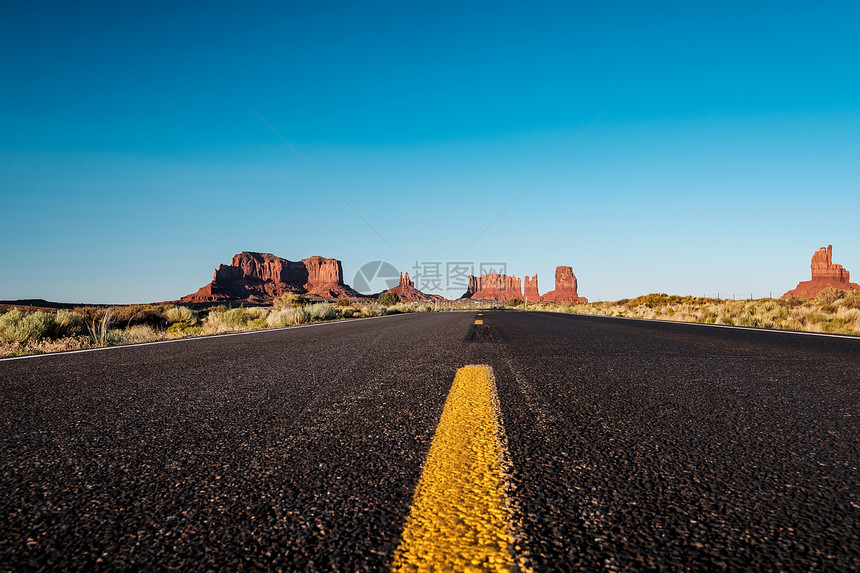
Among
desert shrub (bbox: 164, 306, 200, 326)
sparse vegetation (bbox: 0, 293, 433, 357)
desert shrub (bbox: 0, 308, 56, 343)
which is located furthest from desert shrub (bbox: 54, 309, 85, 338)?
desert shrub (bbox: 164, 306, 200, 326)

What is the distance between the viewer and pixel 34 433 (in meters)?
2.11

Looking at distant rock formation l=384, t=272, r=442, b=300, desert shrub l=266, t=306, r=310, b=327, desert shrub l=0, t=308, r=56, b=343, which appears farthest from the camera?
distant rock formation l=384, t=272, r=442, b=300

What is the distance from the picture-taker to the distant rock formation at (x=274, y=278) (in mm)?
126969

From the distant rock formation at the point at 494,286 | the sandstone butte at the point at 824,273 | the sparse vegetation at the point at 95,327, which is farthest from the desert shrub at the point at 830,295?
the distant rock formation at the point at 494,286

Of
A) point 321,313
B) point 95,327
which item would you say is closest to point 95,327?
point 95,327

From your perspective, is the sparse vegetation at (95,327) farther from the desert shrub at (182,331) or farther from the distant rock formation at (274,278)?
the distant rock formation at (274,278)

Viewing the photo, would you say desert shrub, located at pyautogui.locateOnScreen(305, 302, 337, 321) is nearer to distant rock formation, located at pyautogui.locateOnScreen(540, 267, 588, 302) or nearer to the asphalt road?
the asphalt road

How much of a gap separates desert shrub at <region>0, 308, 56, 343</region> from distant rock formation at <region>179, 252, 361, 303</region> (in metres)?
115

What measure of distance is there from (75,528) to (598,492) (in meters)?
1.46

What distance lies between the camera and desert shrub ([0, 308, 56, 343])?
9026 mm

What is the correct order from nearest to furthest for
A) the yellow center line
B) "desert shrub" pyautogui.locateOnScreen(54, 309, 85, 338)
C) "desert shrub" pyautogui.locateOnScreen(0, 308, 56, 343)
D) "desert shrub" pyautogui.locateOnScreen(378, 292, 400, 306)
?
the yellow center line
"desert shrub" pyautogui.locateOnScreen(0, 308, 56, 343)
"desert shrub" pyautogui.locateOnScreen(54, 309, 85, 338)
"desert shrub" pyautogui.locateOnScreen(378, 292, 400, 306)

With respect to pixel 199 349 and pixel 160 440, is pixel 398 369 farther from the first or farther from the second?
pixel 199 349

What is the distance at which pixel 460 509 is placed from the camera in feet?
4.06

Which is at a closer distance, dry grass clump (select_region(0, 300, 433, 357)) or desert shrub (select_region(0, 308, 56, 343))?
dry grass clump (select_region(0, 300, 433, 357))
